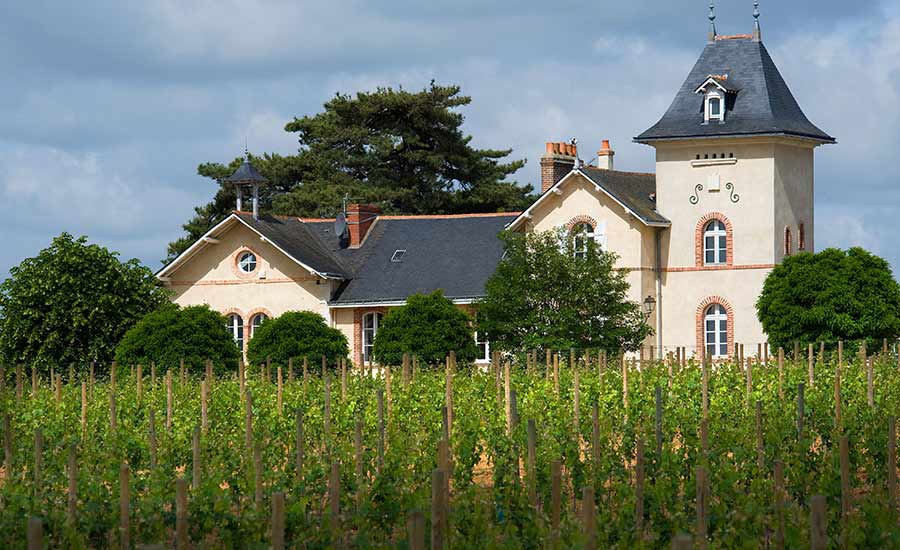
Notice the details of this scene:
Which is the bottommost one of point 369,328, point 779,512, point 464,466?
point 464,466

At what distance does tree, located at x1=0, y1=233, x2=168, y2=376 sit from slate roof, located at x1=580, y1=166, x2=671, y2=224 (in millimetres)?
11778

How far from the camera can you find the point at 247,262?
44719mm

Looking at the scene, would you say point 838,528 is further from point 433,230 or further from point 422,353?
point 433,230

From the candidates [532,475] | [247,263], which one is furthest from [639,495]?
[247,263]

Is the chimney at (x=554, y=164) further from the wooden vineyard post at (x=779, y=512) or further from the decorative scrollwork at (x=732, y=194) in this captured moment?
the wooden vineyard post at (x=779, y=512)

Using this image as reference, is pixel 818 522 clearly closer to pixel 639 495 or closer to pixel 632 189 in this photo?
pixel 639 495

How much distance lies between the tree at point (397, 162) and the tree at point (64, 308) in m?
16.0

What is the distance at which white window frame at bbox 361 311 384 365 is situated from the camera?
43.8 metres

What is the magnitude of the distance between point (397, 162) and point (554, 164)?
495 inches

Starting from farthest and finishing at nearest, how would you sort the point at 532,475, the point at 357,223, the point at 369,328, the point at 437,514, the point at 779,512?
the point at 357,223 → the point at 369,328 → the point at 532,475 → the point at 779,512 → the point at 437,514

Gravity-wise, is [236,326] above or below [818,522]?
above

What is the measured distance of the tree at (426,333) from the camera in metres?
38.1

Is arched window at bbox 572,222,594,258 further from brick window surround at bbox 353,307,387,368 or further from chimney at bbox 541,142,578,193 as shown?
brick window surround at bbox 353,307,387,368

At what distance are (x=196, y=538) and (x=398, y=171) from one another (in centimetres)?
4309
